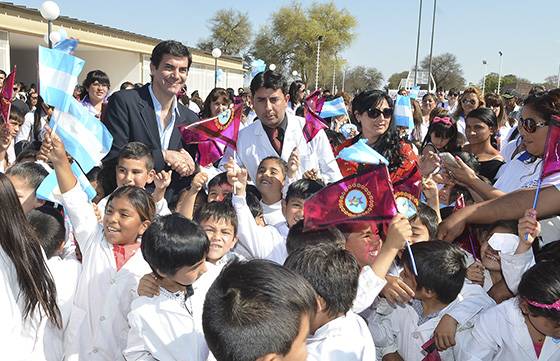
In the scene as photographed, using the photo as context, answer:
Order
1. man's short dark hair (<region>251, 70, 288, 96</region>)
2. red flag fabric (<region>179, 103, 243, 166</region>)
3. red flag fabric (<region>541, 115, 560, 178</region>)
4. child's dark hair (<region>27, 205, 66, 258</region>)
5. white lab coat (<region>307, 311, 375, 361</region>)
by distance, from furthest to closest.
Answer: man's short dark hair (<region>251, 70, 288, 96</region>)
red flag fabric (<region>179, 103, 243, 166</region>)
child's dark hair (<region>27, 205, 66, 258</region>)
red flag fabric (<region>541, 115, 560, 178</region>)
white lab coat (<region>307, 311, 375, 361</region>)

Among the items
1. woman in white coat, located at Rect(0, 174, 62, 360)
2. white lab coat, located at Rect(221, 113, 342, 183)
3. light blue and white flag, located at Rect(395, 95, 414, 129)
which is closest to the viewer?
woman in white coat, located at Rect(0, 174, 62, 360)

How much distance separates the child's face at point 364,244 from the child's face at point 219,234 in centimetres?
69

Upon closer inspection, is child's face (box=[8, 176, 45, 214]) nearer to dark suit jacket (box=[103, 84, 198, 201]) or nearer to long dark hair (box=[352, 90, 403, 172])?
dark suit jacket (box=[103, 84, 198, 201])

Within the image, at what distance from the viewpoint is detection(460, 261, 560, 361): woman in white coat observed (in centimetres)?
217

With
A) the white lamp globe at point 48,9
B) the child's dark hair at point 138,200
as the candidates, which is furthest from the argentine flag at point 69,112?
the white lamp globe at point 48,9

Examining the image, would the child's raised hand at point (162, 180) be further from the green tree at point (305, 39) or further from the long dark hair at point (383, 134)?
the green tree at point (305, 39)

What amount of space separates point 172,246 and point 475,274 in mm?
1554

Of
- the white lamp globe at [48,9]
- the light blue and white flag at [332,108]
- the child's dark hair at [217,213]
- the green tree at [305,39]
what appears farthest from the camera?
the green tree at [305,39]

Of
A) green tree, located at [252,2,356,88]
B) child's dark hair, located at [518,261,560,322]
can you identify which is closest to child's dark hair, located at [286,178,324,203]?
child's dark hair, located at [518,261,560,322]

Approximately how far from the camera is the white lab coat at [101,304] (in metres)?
2.61

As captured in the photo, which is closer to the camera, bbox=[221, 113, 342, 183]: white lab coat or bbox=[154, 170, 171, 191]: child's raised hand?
bbox=[154, 170, 171, 191]: child's raised hand

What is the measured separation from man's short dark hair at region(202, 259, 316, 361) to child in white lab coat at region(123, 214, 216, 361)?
664mm

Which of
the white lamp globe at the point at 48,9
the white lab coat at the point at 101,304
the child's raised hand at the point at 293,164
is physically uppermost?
the white lamp globe at the point at 48,9

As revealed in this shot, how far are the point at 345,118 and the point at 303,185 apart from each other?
241 inches
